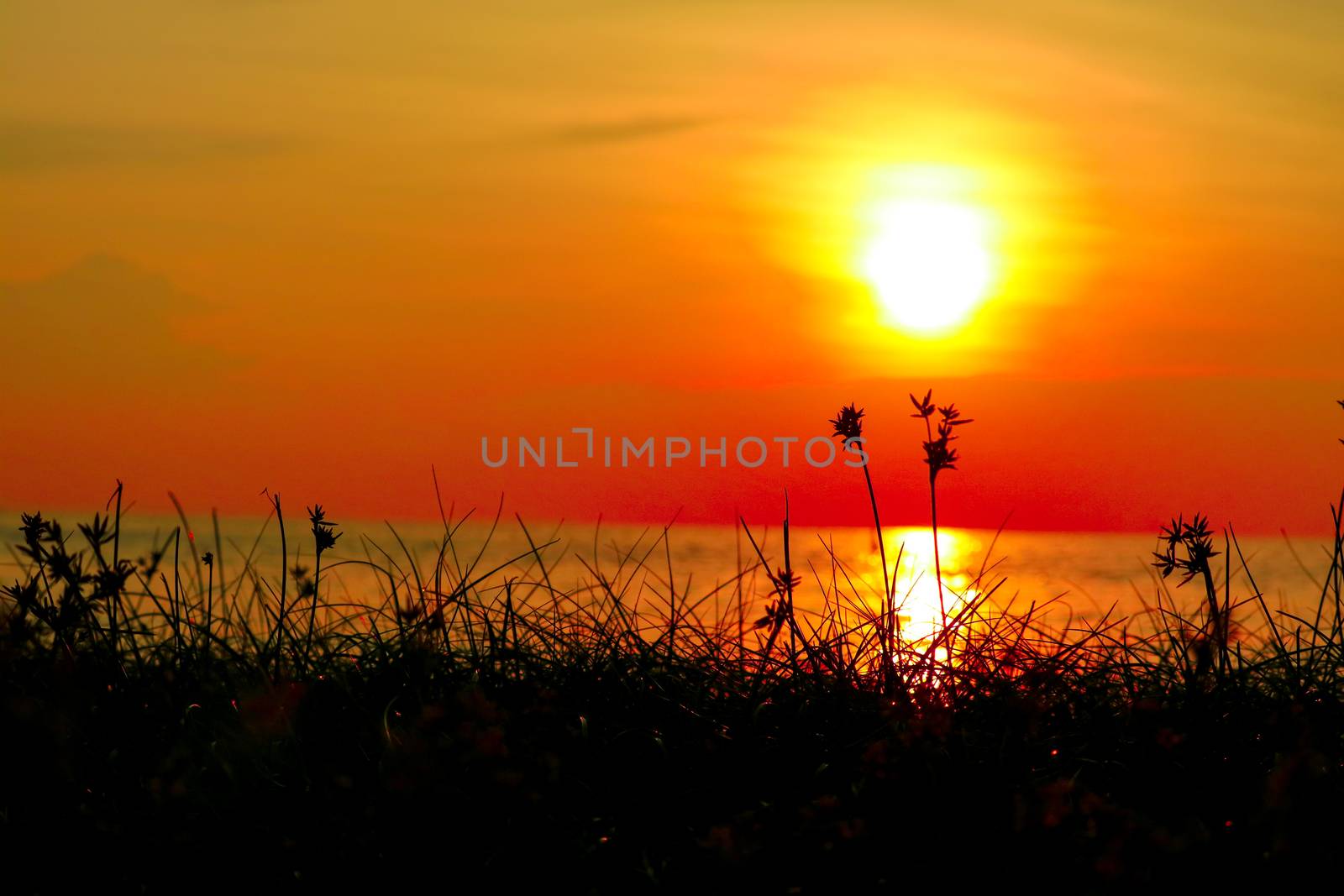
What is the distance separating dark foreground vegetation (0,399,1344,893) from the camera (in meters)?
2.67

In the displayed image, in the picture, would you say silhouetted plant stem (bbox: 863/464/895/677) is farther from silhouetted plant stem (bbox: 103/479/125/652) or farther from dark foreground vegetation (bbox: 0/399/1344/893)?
silhouetted plant stem (bbox: 103/479/125/652)

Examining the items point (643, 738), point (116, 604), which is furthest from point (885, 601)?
point (116, 604)

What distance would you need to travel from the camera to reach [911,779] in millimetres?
2961

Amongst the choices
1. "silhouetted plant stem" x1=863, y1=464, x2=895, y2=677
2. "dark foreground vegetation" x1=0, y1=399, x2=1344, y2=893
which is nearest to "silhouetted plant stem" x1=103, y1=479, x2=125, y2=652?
"dark foreground vegetation" x1=0, y1=399, x2=1344, y2=893

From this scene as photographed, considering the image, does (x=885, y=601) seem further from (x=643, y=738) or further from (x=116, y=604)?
(x=116, y=604)

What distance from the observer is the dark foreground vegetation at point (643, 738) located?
2.67 metres

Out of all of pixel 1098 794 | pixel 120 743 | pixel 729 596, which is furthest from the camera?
pixel 729 596

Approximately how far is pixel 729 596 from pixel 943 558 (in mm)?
965

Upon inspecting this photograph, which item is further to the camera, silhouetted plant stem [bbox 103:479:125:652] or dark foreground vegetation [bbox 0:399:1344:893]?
silhouetted plant stem [bbox 103:479:125:652]

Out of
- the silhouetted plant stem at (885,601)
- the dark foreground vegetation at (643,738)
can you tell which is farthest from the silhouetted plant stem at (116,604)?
the silhouetted plant stem at (885,601)

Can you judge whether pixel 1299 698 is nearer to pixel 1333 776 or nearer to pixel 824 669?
pixel 1333 776

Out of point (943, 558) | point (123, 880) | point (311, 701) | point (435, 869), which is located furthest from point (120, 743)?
point (943, 558)

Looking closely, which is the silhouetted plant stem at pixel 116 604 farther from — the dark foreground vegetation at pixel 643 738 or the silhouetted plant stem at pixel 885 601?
the silhouetted plant stem at pixel 885 601

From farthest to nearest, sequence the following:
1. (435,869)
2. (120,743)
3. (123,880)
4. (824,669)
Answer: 1. (824,669)
2. (120,743)
3. (123,880)
4. (435,869)
